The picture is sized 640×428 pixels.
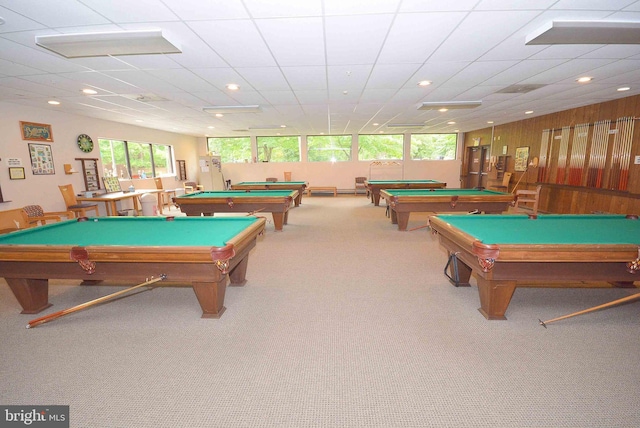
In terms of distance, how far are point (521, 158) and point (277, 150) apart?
8547 mm

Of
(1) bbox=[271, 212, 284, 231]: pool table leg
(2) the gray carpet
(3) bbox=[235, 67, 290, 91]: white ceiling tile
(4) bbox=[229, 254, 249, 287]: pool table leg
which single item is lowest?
(2) the gray carpet

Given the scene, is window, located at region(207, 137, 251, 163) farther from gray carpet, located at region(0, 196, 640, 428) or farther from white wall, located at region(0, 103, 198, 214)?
gray carpet, located at region(0, 196, 640, 428)

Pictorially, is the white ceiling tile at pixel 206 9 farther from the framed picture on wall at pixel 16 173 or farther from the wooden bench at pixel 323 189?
the wooden bench at pixel 323 189

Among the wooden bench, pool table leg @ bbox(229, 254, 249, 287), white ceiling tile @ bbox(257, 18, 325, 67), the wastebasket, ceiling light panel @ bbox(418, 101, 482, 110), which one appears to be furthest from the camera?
the wooden bench

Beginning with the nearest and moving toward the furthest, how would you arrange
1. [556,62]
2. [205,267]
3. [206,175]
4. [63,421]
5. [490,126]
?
[63,421] < [205,267] < [556,62] < [490,126] < [206,175]

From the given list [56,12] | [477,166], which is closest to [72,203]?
[56,12]

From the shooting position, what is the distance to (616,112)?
557cm

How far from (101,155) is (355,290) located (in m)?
7.69

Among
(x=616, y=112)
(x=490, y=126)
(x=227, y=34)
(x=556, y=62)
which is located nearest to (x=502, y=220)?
(x=556, y=62)

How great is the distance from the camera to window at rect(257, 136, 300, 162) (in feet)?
38.8

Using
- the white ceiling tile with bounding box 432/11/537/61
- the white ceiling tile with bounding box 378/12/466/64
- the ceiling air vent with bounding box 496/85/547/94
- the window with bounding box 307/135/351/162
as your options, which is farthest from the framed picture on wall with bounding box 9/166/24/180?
the ceiling air vent with bounding box 496/85/547/94

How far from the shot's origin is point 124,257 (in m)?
2.25

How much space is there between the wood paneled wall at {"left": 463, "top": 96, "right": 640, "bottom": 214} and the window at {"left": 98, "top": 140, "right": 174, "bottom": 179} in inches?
434

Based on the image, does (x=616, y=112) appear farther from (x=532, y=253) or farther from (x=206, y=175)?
(x=206, y=175)
